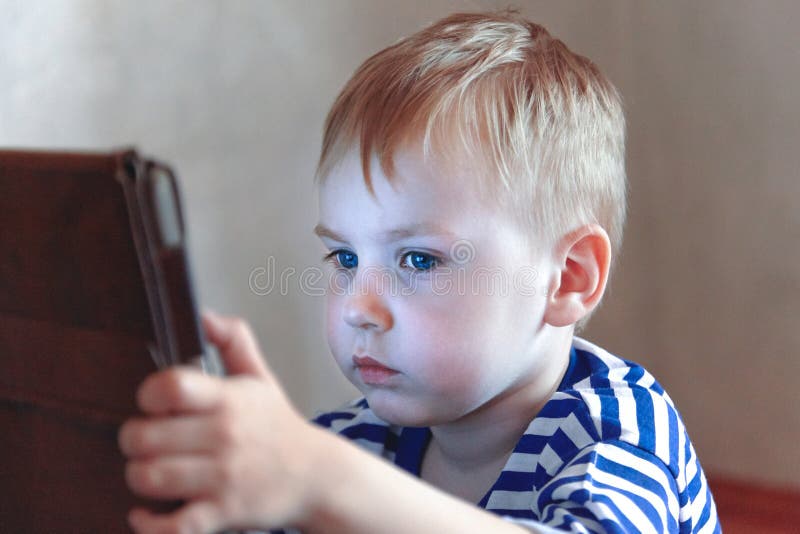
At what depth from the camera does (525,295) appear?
0.83m

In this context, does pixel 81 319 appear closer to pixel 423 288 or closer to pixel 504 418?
pixel 423 288

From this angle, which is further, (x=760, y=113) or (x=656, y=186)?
(x=656, y=186)

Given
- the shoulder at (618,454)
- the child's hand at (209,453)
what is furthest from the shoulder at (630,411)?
the child's hand at (209,453)

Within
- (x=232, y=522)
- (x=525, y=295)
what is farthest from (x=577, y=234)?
(x=232, y=522)

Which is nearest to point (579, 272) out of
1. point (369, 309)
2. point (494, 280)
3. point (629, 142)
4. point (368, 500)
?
point (494, 280)

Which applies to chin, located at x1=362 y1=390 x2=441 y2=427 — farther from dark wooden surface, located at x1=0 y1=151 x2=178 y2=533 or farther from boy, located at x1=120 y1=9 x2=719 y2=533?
dark wooden surface, located at x1=0 y1=151 x2=178 y2=533

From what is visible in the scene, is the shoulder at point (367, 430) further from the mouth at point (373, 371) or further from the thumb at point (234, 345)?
the thumb at point (234, 345)

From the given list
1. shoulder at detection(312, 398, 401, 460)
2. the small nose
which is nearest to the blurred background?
shoulder at detection(312, 398, 401, 460)

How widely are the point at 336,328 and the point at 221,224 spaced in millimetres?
465

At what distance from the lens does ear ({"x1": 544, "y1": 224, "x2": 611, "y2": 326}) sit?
86cm

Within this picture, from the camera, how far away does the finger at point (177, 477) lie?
0.40m

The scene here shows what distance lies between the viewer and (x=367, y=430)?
97 centimetres

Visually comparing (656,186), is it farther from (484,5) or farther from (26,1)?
(26,1)

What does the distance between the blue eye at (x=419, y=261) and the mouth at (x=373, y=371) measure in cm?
9
